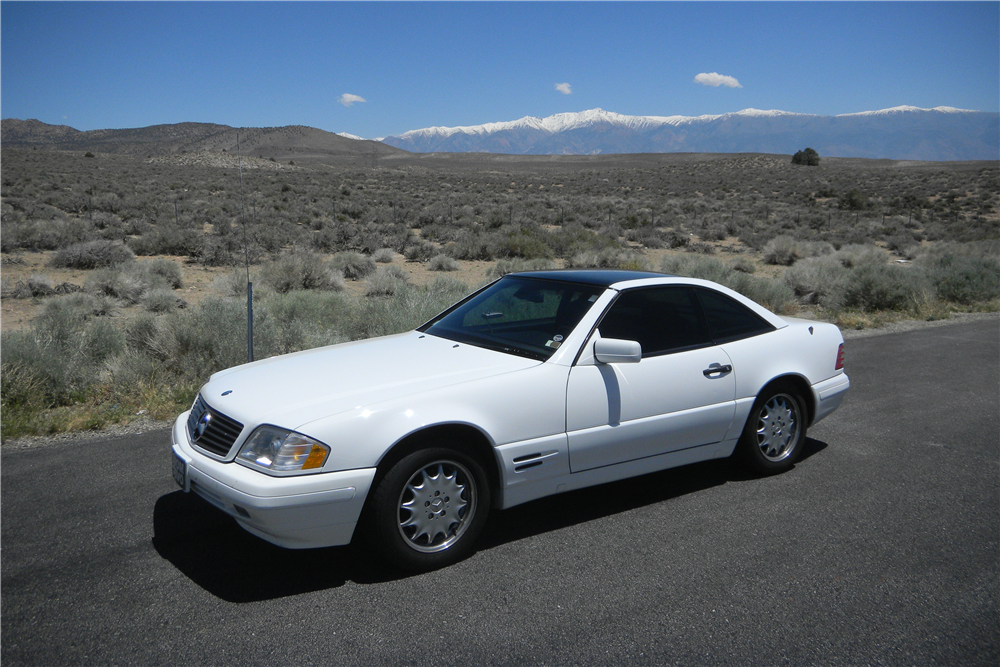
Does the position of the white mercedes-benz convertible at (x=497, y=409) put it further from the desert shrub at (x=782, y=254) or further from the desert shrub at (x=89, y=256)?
the desert shrub at (x=782, y=254)

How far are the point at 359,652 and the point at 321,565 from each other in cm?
89

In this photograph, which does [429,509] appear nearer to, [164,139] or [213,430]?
[213,430]

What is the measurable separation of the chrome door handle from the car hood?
1307mm

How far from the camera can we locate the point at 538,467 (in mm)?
3916

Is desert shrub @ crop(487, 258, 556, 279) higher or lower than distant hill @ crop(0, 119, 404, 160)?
lower

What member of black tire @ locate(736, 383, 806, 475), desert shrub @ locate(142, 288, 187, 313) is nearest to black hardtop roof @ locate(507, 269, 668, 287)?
black tire @ locate(736, 383, 806, 475)

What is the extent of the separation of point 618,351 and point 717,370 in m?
1.02

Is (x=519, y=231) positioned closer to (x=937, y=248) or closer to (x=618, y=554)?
(x=937, y=248)

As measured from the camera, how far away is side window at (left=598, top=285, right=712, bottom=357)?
4.46 m

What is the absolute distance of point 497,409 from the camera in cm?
377

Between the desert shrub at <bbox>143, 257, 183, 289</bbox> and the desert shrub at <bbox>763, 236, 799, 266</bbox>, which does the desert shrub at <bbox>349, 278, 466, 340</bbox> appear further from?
the desert shrub at <bbox>763, 236, 799, 266</bbox>

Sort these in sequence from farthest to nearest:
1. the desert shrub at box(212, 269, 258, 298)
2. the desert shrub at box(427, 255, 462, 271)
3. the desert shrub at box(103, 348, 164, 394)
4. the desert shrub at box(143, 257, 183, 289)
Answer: the desert shrub at box(427, 255, 462, 271) < the desert shrub at box(143, 257, 183, 289) < the desert shrub at box(212, 269, 258, 298) < the desert shrub at box(103, 348, 164, 394)

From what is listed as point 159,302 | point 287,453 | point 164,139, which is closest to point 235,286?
point 159,302

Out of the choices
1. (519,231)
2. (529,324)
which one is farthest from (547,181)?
(529,324)
